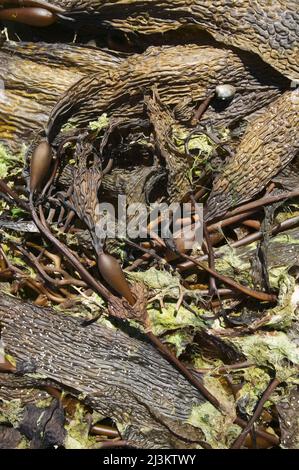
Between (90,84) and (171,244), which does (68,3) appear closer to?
(90,84)

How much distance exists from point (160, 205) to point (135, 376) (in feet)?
1.91

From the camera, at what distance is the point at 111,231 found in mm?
1735

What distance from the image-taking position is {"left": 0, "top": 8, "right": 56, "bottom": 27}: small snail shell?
1.78 metres

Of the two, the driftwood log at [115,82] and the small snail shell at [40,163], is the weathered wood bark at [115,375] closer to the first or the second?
the small snail shell at [40,163]

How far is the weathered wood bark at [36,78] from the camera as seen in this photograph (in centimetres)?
179

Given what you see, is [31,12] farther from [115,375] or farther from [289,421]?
[289,421]

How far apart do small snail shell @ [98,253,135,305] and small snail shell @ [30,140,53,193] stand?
34 cm

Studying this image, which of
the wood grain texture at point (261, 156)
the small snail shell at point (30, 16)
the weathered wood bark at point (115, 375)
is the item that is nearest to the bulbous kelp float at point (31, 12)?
the small snail shell at point (30, 16)

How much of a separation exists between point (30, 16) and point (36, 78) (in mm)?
211

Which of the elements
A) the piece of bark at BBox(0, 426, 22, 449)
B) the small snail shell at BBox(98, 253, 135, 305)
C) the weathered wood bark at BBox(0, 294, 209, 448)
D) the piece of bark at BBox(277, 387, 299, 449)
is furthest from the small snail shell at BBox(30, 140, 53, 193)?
the piece of bark at BBox(277, 387, 299, 449)

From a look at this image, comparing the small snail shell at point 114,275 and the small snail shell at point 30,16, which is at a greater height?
the small snail shell at point 30,16

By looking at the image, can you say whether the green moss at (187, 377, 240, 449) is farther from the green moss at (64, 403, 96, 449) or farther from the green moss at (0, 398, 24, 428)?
the green moss at (0, 398, 24, 428)

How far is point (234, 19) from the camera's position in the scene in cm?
169
